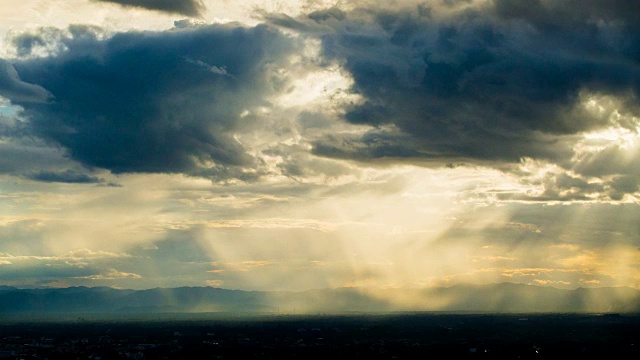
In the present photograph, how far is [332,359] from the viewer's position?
18525cm

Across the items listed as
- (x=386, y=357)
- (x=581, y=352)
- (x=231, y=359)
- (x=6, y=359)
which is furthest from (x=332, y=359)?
(x=6, y=359)

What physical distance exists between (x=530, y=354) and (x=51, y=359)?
125206 millimetres

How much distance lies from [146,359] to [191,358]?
37.7 feet

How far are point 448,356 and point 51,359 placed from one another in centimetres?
10334

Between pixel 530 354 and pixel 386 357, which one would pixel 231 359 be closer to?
pixel 386 357

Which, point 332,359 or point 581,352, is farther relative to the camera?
point 581,352

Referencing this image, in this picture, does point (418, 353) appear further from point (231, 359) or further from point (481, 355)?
point (231, 359)

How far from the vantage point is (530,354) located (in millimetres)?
195625

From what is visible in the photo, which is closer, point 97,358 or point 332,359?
point 332,359

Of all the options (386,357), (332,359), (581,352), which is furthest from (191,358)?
(581,352)

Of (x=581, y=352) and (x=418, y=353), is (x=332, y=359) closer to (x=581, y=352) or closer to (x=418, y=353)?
(x=418, y=353)

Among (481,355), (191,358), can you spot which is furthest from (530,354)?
(191,358)

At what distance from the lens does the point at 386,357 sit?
189 metres

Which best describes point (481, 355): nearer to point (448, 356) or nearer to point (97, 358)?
point (448, 356)
